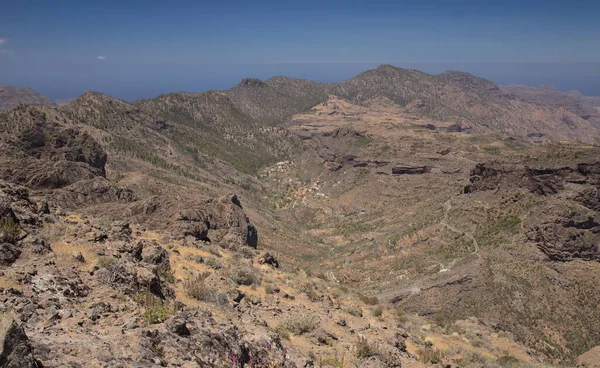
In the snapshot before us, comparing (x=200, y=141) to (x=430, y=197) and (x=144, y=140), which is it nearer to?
(x=144, y=140)

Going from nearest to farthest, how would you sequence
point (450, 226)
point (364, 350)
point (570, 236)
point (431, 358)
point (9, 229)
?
point (9, 229), point (364, 350), point (431, 358), point (570, 236), point (450, 226)

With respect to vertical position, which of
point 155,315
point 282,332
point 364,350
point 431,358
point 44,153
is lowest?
point 431,358

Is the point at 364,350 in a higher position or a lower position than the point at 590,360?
higher

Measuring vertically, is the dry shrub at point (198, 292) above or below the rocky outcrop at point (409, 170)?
above

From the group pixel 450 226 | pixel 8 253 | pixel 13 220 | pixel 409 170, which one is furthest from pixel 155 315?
pixel 409 170

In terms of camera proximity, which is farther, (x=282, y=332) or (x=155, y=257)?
(x=155, y=257)

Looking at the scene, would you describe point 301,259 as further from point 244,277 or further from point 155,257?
point 155,257

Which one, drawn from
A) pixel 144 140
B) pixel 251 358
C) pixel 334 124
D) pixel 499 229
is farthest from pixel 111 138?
pixel 334 124

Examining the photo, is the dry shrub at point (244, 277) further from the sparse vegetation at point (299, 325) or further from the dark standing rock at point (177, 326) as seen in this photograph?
the dark standing rock at point (177, 326)

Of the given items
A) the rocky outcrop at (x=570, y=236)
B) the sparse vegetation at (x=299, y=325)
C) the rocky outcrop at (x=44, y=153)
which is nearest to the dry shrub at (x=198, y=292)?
the sparse vegetation at (x=299, y=325)

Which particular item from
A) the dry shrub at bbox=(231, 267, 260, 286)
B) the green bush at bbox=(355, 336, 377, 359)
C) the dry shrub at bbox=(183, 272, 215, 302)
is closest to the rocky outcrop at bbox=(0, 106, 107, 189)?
the dry shrub at bbox=(231, 267, 260, 286)
